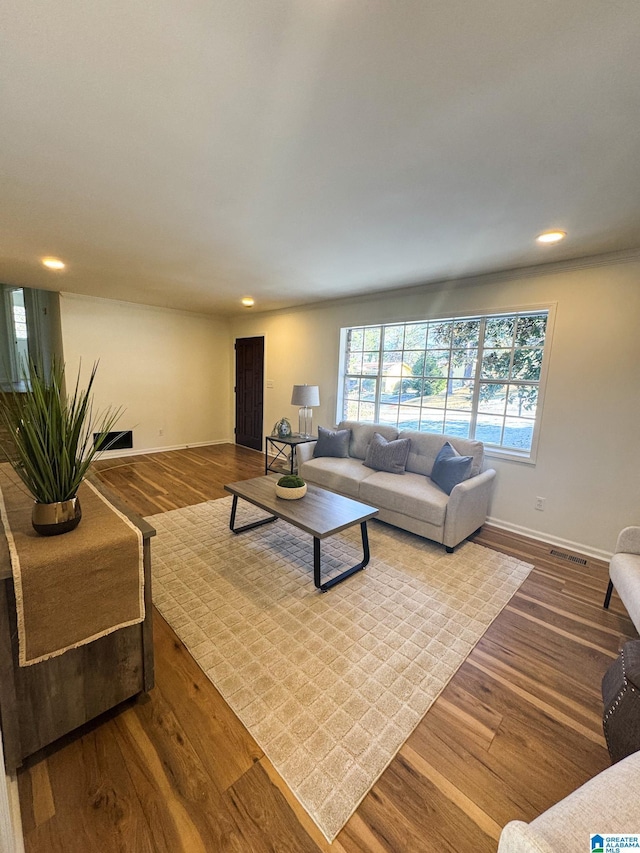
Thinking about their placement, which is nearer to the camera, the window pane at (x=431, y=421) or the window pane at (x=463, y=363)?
the window pane at (x=463, y=363)

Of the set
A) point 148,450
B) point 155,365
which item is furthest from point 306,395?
point 148,450

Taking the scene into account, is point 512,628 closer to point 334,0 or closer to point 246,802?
point 246,802

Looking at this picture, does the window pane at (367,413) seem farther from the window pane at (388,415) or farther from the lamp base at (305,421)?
the lamp base at (305,421)

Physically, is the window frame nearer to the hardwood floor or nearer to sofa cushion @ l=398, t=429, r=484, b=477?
sofa cushion @ l=398, t=429, r=484, b=477

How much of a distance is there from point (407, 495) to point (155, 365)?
476cm

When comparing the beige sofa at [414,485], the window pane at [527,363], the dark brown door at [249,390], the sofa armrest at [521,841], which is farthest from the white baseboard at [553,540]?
the dark brown door at [249,390]

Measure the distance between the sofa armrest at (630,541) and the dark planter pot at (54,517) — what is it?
9.67 ft

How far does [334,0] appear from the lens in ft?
2.95

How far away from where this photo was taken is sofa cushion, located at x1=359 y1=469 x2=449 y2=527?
283 cm

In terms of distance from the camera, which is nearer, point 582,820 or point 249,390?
point 582,820

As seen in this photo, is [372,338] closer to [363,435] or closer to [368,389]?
[368,389]

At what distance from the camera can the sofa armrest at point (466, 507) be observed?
9.06ft

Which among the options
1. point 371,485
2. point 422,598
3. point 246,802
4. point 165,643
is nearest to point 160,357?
point 371,485

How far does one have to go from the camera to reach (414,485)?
3.18 m
